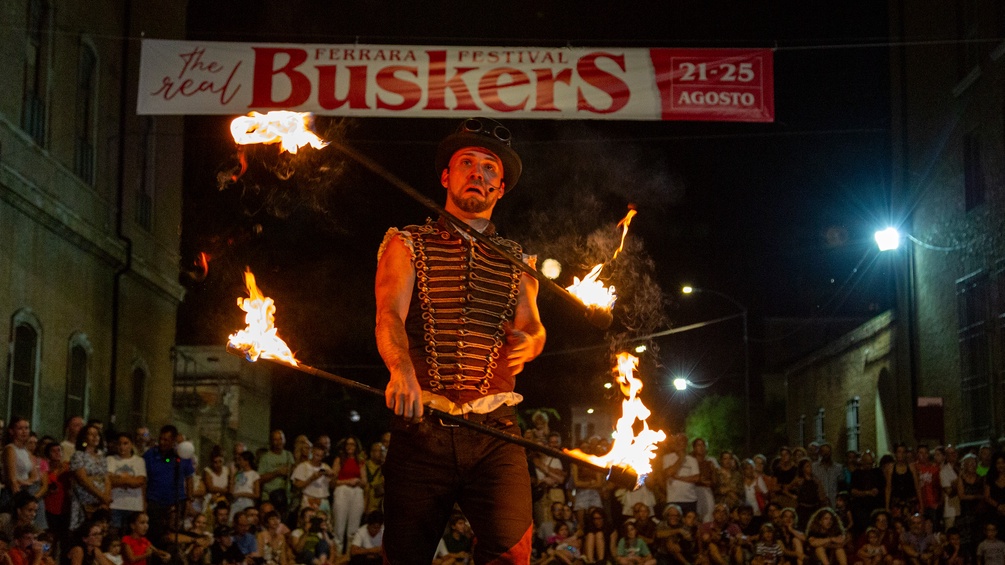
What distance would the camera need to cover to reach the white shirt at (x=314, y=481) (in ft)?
45.3

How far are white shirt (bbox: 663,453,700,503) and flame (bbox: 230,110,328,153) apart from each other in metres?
9.99

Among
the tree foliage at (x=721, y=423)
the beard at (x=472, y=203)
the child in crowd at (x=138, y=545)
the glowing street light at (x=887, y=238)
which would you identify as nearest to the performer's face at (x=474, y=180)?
the beard at (x=472, y=203)

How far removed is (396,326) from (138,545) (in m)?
8.20

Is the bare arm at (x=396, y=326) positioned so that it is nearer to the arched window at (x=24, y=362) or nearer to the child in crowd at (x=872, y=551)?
the child in crowd at (x=872, y=551)

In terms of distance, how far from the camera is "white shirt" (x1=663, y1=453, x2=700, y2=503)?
1446 cm

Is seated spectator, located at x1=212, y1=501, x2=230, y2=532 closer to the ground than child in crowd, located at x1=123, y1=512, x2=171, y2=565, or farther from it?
farther from it

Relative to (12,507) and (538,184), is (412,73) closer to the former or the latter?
(538,184)

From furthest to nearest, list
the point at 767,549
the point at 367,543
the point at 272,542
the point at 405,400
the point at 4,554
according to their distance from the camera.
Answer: the point at 767,549 → the point at 367,543 → the point at 272,542 → the point at 4,554 → the point at 405,400

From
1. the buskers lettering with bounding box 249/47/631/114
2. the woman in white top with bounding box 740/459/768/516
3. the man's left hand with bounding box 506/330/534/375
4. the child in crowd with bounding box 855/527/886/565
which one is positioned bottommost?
the child in crowd with bounding box 855/527/886/565

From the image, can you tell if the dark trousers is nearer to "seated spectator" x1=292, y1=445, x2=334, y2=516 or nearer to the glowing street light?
"seated spectator" x1=292, y1=445, x2=334, y2=516

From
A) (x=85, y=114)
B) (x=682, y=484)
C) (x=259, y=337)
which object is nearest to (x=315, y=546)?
(x=682, y=484)

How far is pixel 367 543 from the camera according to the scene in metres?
13.5

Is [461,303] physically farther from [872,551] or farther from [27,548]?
[872,551]

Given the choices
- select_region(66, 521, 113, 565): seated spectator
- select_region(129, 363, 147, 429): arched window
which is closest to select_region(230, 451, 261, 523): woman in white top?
select_region(66, 521, 113, 565): seated spectator
